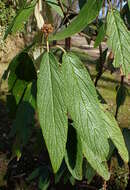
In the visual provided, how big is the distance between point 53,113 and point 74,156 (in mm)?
215

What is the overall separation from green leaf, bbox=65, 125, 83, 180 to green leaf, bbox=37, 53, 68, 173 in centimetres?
20

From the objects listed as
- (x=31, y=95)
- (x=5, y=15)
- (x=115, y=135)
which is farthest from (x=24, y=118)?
(x=5, y=15)

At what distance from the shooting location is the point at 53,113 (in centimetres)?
51

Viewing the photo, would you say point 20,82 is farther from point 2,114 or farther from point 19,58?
point 2,114

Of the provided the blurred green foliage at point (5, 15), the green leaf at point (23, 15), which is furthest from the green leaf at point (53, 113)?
the blurred green foliage at point (5, 15)

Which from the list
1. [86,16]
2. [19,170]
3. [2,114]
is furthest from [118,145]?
[2,114]

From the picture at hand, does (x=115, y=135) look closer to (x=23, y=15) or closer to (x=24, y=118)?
(x=24, y=118)

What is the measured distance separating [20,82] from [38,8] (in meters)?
0.16

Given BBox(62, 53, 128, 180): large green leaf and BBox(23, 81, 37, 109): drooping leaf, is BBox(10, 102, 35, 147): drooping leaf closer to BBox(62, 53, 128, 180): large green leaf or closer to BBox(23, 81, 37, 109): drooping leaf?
BBox(23, 81, 37, 109): drooping leaf

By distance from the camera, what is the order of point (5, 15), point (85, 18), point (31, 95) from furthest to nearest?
point (5, 15) → point (31, 95) → point (85, 18)

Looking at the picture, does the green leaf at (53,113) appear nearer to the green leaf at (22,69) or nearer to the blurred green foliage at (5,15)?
the green leaf at (22,69)

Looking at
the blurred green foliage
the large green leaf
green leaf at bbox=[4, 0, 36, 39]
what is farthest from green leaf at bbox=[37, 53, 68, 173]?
the blurred green foliage

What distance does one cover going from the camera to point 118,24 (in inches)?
23.0

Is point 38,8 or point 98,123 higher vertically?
point 38,8
